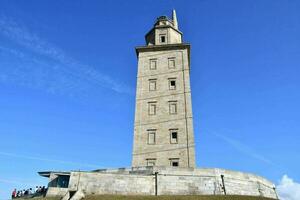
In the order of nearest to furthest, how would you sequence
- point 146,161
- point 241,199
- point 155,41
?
point 241,199 < point 146,161 < point 155,41

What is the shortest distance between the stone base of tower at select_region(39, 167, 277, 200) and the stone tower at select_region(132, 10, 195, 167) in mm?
4441

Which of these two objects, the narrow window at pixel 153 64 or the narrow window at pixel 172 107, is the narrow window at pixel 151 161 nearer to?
the narrow window at pixel 172 107

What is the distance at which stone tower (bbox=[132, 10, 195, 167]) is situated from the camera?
33.1 m

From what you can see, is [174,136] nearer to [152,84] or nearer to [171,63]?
[152,84]

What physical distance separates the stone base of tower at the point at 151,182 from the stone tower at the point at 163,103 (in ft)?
14.6

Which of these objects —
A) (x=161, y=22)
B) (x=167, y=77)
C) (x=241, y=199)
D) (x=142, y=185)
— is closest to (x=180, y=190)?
(x=142, y=185)

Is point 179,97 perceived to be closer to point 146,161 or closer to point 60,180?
point 146,161

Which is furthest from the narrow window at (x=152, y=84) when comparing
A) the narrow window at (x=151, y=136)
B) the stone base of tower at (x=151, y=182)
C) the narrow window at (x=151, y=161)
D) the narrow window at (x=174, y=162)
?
the stone base of tower at (x=151, y=182)

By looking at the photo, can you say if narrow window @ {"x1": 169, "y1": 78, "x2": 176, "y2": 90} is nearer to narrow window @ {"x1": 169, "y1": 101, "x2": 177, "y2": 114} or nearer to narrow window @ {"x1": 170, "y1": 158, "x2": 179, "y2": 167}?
narrow window @ {"x1": 169, "y1": 101, "x2": 177, "y2": 114}

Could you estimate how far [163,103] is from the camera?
36375 mm

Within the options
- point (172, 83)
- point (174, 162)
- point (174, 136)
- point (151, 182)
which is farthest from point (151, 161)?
point (172, 83)

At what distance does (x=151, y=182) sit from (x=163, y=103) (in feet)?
38.9

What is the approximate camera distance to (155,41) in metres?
41.7

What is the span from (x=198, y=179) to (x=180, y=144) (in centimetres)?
647
